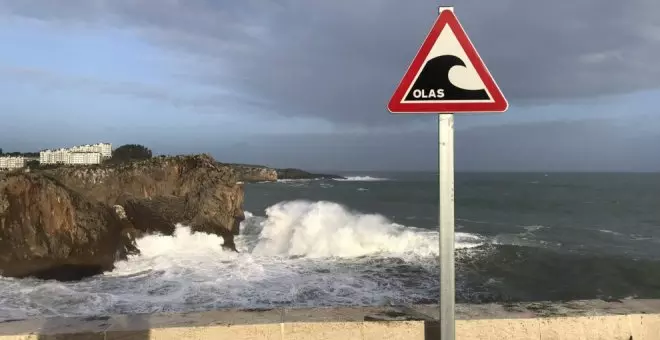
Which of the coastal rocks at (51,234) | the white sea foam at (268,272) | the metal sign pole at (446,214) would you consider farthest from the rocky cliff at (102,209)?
the metal sign pole at (446,214)

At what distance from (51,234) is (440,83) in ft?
54.8

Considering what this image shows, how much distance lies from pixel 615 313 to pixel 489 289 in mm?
9957

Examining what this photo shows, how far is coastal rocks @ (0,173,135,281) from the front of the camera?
14.8 metres

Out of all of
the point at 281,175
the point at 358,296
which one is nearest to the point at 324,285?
the point at 358,296

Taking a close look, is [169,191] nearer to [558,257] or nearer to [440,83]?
[558,257]

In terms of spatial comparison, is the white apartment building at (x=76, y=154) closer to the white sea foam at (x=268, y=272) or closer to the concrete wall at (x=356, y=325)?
the white sea foam at (x=268, y=272)

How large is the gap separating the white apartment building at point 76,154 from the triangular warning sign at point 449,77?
3555 centimetres

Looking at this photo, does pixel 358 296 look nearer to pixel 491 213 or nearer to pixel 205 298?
pixel 205 298

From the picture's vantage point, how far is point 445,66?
8.91ft

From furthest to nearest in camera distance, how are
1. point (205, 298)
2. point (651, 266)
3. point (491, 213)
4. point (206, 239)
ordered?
point (491, 213) → point (206, 239) → point (651, 266) → point (205, 298)

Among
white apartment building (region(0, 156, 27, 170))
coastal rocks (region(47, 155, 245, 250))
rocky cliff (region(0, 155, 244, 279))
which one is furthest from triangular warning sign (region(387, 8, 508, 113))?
white apartment building (region(0, 156, 27, 170))

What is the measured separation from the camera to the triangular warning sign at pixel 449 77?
2693 mm

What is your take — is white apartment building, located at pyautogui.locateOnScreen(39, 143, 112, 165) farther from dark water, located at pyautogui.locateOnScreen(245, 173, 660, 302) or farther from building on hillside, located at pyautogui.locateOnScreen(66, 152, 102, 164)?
dark water, located at pyautogui.locateOnScreen(245, 173, 660, 302)

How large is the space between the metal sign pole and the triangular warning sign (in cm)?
9
